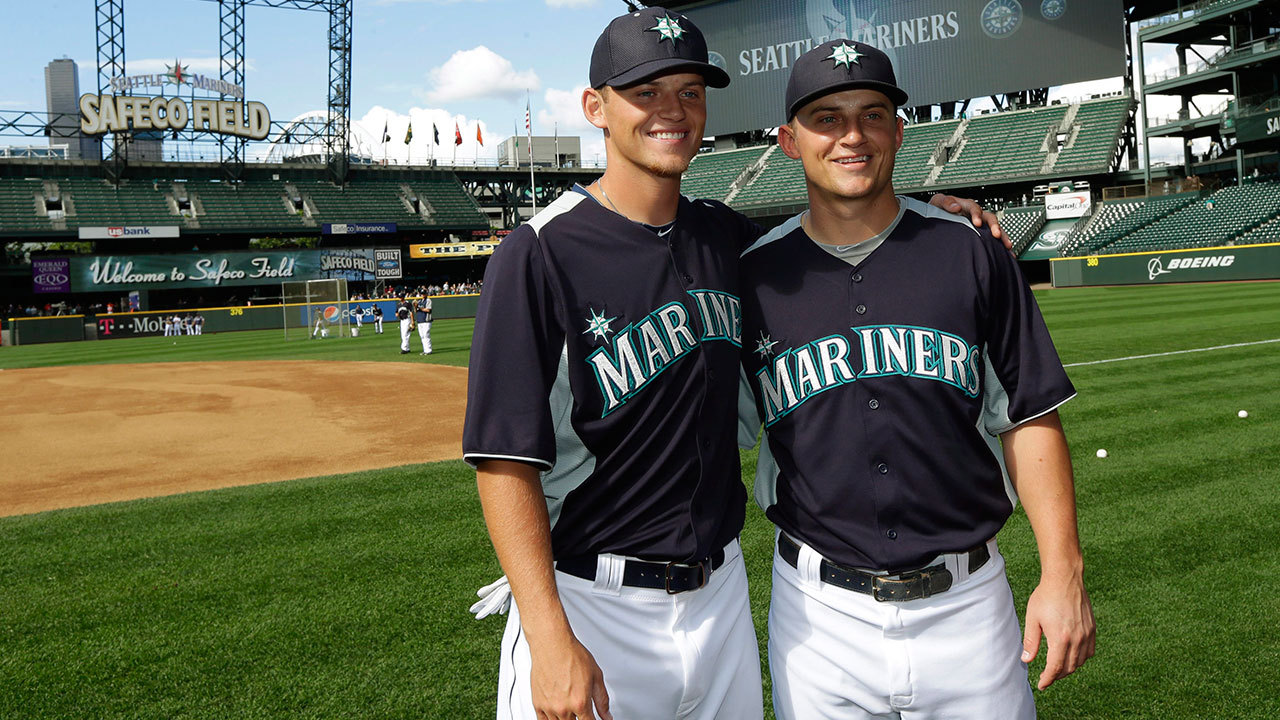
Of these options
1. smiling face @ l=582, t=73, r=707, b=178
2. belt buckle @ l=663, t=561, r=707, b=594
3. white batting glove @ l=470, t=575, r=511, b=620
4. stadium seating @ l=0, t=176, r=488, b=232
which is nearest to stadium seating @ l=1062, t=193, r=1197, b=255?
stadium seating @ l=0, t=176, r=488, b=232

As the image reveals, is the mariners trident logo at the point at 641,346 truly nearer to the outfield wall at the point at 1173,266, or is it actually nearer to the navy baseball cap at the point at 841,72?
the navy baseball cap at the point at 841,72

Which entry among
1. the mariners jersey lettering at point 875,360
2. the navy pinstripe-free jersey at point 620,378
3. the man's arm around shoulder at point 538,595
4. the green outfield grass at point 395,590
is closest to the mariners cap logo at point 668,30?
the navy pinstripe-free jersey at point 620,378

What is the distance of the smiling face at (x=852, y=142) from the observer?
2.49 m

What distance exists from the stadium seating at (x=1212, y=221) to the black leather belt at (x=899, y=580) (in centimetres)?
3794

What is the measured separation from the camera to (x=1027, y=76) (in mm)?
47000

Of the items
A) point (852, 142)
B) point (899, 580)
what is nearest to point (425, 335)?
point (852, 142)

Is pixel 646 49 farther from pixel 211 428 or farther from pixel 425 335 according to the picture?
pixel 425 335

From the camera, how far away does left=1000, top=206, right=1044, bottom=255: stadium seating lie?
4272 centimetres

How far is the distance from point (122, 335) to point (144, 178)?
18110 mm

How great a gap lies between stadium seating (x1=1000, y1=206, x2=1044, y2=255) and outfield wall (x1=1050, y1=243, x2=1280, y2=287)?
265 inches

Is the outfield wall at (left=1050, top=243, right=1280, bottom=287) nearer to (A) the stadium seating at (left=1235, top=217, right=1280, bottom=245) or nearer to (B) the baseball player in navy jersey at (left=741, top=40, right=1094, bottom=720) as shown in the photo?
(A) the stadium seating at (left=1235, top=217, right=1280, bottom=245)

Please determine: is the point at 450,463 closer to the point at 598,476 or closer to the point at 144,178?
the point at 598,476

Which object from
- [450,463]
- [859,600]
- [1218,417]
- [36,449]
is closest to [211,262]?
[36,449]

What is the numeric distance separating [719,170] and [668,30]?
2191 inches
